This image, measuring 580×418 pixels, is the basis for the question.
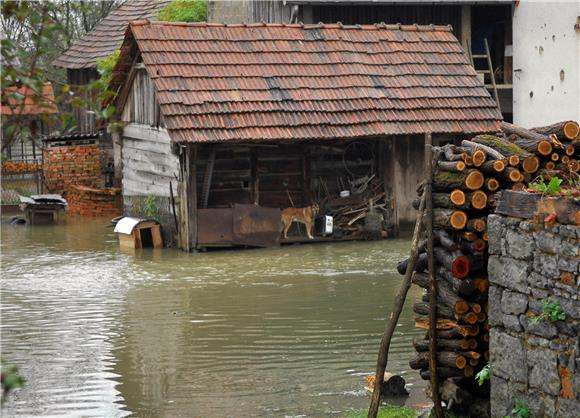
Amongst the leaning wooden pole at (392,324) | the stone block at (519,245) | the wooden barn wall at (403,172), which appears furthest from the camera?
the wooden barn wall at (403,172)

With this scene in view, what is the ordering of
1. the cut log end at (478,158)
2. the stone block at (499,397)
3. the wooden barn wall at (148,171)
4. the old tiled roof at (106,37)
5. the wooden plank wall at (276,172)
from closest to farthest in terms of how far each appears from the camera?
the stone block at (499,397) → the cut log end at (478,158) → the wooden plank wall at (276,172) → the wooden barn wall at (148,171) → the old tiled roof at (106,37)

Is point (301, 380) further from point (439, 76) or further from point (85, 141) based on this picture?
point (85, 141)

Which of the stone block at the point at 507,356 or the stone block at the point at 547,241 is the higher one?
the stone block at the point at 547,241

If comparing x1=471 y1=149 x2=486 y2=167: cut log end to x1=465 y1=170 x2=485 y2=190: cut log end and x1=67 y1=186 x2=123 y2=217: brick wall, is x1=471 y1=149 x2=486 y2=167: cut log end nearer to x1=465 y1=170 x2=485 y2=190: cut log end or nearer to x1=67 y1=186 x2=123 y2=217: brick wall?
x1=465 y1=170 x2=485 y2=190: cut log end

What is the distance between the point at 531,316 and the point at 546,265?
45 centimetres

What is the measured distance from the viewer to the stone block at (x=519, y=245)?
29.8ft

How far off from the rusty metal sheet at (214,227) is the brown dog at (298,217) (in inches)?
43.7

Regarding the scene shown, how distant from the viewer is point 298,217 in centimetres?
2219

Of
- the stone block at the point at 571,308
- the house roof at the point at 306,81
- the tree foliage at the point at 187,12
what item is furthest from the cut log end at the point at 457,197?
the tree foliage at the point at 187,12

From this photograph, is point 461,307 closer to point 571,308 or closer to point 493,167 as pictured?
point 493,167

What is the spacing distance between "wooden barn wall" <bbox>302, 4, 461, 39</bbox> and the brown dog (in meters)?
7.64

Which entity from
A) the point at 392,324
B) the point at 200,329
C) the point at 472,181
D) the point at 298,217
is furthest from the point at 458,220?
the point at 298,217

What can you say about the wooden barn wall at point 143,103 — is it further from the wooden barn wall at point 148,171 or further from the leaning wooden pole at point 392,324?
the leaning wooden pole at point 392,324

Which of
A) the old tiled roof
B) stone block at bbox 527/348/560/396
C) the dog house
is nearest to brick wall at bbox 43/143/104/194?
the old tiled roof
